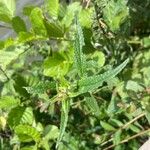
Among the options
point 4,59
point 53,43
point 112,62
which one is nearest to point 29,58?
point 53,43

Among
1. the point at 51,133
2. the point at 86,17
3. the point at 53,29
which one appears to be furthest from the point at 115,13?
the point at 51,133

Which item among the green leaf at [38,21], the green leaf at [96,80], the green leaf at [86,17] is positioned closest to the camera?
the green leaf at [96,80]

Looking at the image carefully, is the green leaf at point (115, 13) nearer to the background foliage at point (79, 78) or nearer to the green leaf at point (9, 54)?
the background foliage at point (79, 78)

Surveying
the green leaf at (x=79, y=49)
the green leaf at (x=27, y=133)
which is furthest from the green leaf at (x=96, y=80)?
the green leaf at (x=27, y=133)

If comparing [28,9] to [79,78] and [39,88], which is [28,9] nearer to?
[79,78]

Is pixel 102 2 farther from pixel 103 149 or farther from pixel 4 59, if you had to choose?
pixel 103 149
